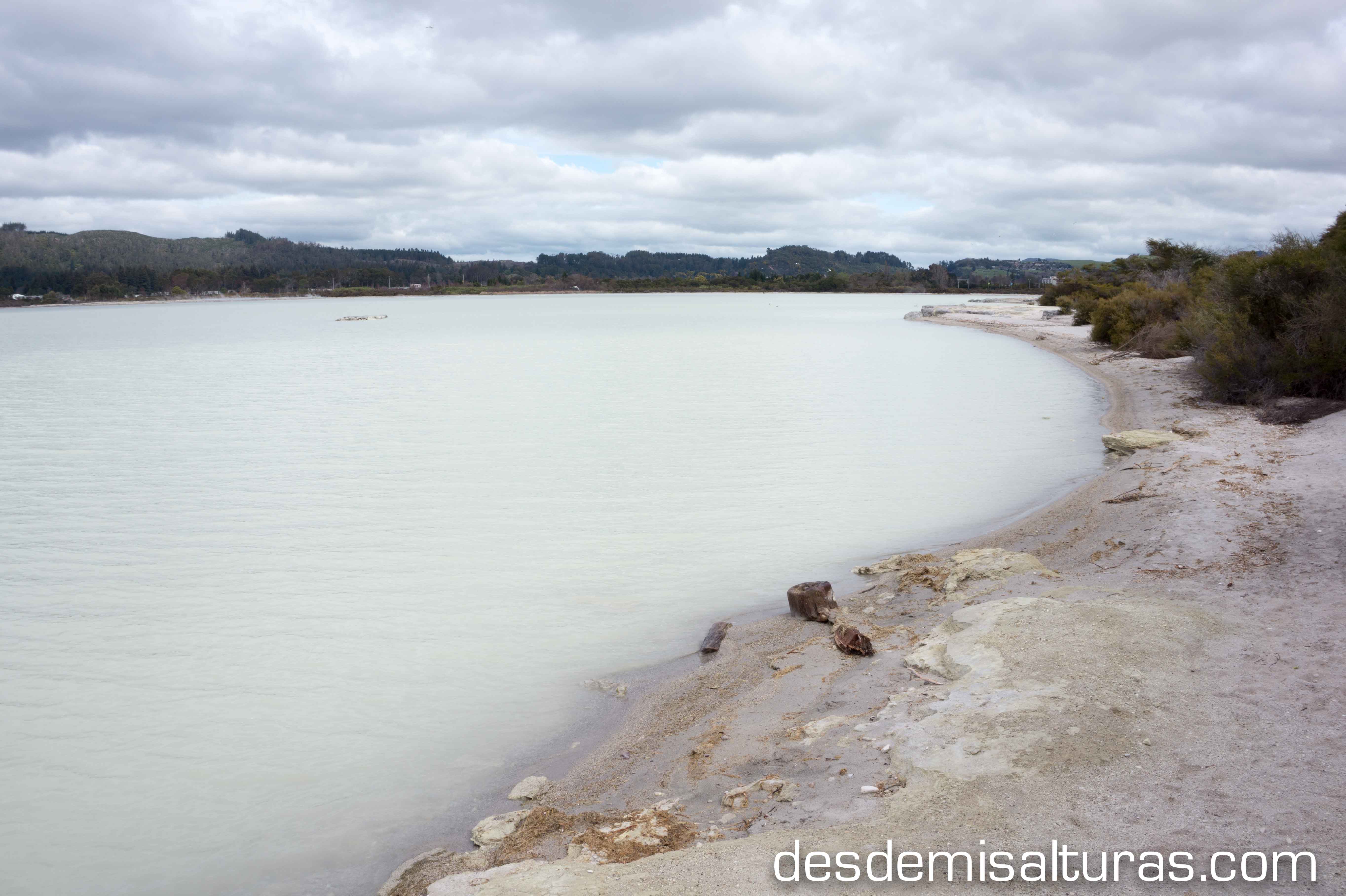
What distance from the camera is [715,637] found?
707 centimetres

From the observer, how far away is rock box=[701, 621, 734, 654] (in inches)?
274

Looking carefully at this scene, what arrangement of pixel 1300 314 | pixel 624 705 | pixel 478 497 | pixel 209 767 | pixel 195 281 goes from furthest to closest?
pixel 195 281 < pixel 1300 314 < pixel 478 497 < pixel 624 705 < pixel 209 767

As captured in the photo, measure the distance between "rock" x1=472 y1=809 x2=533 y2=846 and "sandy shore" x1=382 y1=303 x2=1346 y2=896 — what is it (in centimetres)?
5

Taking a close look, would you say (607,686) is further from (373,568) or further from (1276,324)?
(1276,324)

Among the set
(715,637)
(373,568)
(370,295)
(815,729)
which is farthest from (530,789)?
(370,295)

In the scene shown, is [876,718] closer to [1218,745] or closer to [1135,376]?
[1218,745]

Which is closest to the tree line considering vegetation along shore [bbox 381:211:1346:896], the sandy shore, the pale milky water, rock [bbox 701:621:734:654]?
the pale milky water

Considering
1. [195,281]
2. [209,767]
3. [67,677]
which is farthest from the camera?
[195,281]

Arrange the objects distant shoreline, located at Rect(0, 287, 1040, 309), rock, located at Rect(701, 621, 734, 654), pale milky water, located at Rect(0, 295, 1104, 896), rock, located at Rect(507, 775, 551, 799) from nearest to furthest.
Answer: rock, located at Rect(507, 775, 551, 799) → pale milky water, located at Rect(0, 295, 1104, 896) → rock, located at Rect(701, 621, 734, 654) → distant shoreline, located at Rect(0, 287, 1040, 309)

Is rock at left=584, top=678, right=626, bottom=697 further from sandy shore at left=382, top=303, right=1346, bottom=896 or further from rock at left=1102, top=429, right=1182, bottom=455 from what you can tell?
rock at left=1102, top=429, right=1182, bottom=455

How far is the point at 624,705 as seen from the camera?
616cm

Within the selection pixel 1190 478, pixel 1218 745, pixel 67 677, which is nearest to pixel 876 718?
pixel 1218 745

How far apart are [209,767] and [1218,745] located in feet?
18.8

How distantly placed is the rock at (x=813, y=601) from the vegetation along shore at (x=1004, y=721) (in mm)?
24
